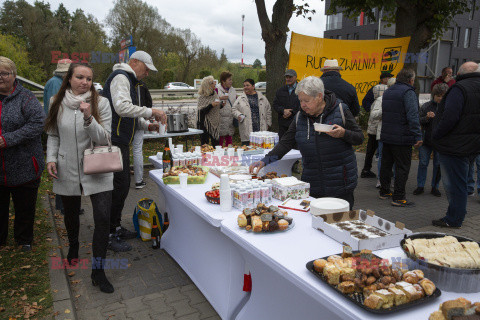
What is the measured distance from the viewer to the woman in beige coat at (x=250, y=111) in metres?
6.75

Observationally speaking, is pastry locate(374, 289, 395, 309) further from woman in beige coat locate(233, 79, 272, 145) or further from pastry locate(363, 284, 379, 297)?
woman in beige coat locate(233, 79, 272, 145)

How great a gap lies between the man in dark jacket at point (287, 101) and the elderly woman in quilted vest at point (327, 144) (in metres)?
3.43

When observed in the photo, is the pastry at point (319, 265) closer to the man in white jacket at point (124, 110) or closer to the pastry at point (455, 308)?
the pastry at point (455, 308)

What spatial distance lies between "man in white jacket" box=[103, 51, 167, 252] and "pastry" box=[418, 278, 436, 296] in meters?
2.75

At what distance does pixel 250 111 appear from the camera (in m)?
6.79

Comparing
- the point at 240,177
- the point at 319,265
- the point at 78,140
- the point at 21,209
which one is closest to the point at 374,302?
the point at 319,265

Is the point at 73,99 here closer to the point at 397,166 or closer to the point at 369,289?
the point at 369,289

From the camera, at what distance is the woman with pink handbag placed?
2.93 meters

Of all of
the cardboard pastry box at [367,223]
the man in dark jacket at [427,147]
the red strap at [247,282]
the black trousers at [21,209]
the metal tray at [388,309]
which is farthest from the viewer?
the man in dark jacket at [427,147]

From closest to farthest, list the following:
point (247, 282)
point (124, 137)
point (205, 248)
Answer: point (247, 282)
point (205, 248)
point (124, 137)

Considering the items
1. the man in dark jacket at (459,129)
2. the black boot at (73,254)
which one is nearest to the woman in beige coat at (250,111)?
the man in dark jacket at (459,129)

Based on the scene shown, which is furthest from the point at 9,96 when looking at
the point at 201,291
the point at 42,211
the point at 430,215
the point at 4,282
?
the point at 430,215

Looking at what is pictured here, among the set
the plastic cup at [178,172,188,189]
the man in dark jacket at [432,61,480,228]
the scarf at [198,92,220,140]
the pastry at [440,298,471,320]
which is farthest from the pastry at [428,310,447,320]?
the scarf at [198,92,220,140]

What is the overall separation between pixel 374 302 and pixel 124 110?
2855mm
